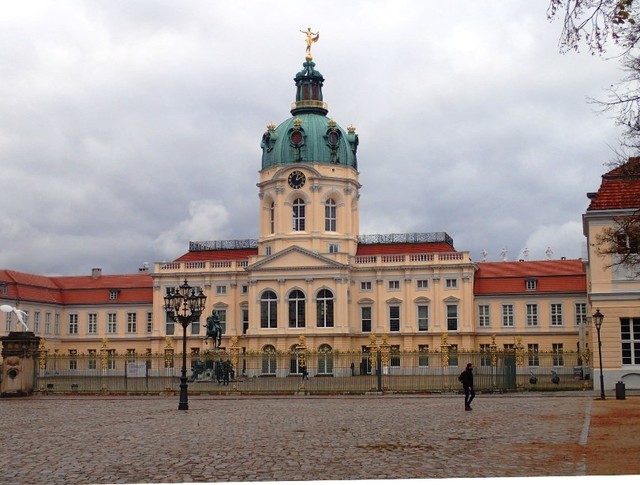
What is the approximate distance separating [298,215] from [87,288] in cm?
2303

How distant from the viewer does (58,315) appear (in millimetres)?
86938

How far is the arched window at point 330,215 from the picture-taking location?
3164 inches

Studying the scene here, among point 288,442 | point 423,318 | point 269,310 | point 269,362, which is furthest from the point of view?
point 423,318

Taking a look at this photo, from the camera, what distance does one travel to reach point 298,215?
263ft

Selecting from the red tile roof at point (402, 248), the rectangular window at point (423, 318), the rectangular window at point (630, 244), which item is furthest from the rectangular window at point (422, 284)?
the rectangular window at point (630, 244)

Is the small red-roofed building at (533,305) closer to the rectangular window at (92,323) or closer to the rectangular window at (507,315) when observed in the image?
the rectangular window at (507,315)

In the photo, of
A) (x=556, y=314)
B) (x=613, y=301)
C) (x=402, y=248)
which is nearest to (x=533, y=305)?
(x=556, y=314)

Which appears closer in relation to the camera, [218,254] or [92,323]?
[92,323]

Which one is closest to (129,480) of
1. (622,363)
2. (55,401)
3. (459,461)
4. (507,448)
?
(459,461)

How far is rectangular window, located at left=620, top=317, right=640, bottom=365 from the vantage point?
38.8 metres

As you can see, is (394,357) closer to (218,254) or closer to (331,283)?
(331,283)

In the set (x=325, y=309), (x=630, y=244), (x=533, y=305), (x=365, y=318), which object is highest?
(x=533, y=305)

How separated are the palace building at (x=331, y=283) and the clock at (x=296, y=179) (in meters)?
0.09

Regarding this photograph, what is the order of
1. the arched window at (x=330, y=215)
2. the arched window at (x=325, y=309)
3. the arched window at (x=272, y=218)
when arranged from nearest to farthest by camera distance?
the arched window at (x=325, y=309) → the arched window at (x=330, y=215) → the arched window at (x=272, y=218)
